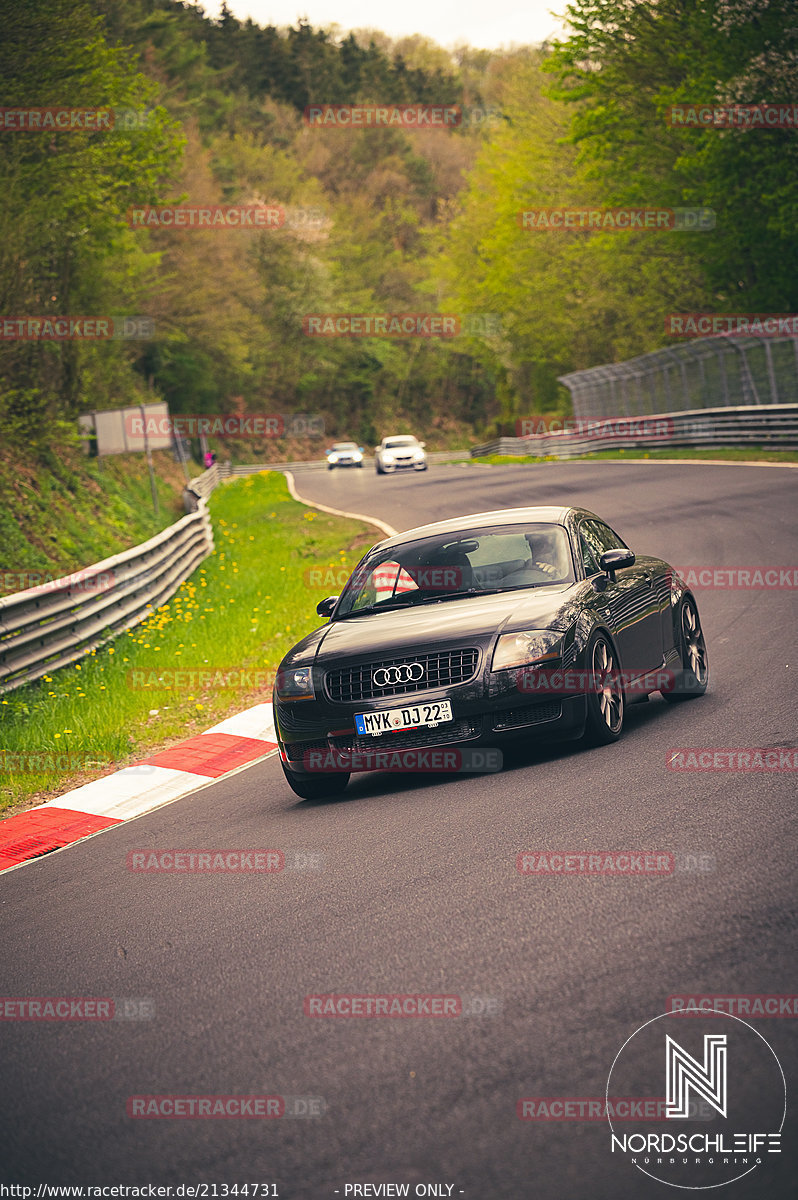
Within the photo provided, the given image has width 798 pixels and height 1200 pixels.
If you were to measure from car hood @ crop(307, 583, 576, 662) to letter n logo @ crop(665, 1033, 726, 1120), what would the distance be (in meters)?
3.77

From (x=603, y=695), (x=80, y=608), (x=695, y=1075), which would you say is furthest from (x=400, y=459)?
(x=695, y=1075)

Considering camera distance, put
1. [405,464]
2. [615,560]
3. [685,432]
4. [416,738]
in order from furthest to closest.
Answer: [405,464] < [685,432] < [615,560] < [416,738]

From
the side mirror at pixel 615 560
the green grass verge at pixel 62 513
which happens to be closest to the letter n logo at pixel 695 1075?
the side mirror at pixel 615 560

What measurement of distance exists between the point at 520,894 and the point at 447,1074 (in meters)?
1.45

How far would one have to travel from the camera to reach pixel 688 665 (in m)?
8.66

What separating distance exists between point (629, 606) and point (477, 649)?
5.06 ft

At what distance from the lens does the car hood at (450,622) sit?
6.95m

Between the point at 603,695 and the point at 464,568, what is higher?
the point at 464,568

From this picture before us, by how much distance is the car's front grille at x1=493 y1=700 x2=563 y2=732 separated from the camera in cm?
678

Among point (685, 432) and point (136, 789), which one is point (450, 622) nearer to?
point (136, 789)

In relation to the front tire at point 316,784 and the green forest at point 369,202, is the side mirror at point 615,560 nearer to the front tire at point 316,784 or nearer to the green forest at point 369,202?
the front tire at point 316,784

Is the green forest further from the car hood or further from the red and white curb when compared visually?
the car hood

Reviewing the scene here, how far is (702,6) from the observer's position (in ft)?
121

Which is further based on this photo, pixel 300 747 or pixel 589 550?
pixel 589 550
